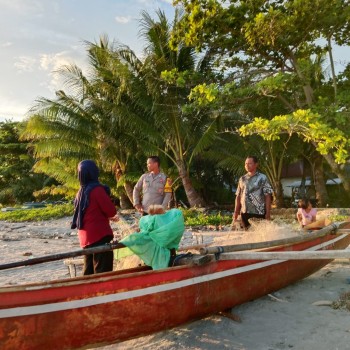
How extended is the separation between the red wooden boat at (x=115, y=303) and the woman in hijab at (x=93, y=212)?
480 mm

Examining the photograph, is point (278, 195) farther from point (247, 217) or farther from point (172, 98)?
point (247, 217)

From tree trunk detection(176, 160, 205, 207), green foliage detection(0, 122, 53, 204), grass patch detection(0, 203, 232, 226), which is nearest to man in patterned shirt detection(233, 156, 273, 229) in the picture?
grass patch detection(0, 203, 232, 226)

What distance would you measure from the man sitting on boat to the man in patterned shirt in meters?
1.96

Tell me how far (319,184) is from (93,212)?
1226cm

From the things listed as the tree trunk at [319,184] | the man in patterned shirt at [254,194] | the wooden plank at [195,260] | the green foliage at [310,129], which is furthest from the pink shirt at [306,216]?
the tree trunk at [319,184]

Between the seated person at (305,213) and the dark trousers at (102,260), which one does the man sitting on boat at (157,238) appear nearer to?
the dark trousers at (102,260)

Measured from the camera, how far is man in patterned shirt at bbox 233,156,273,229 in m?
5.45

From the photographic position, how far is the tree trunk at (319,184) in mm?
14422

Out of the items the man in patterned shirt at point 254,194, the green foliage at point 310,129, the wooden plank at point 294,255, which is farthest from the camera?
the green foliage at point 310,129

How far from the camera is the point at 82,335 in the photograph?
314cm

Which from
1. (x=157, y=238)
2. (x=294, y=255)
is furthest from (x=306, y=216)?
(x=157, y=238)

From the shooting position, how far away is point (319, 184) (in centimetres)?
1471

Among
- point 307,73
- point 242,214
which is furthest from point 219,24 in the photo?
point 242,214

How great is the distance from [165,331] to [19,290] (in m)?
1.61
